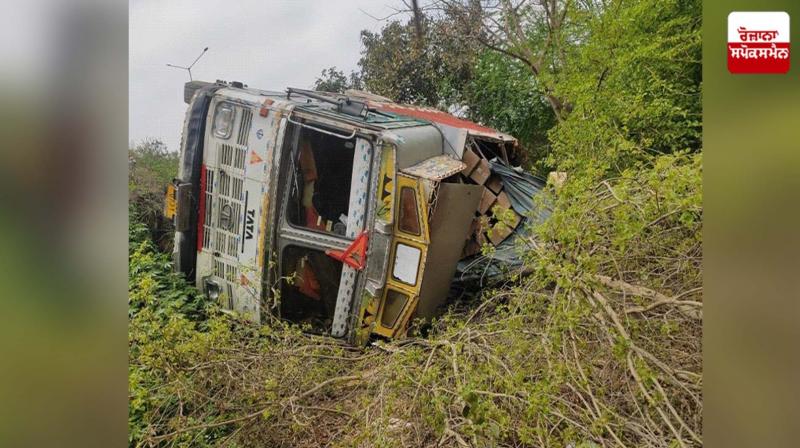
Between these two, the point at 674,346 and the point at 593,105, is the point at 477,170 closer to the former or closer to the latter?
the point at 593,105

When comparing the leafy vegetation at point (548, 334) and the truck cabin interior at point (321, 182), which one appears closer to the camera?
the leafy vegetation at point (548, 334)

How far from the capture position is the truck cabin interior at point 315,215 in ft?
12.8

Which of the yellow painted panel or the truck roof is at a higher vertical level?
the truck roof

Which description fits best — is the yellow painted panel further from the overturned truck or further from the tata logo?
the tata logo

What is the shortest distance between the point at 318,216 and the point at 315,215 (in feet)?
0.08

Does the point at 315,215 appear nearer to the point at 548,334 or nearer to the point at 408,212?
the point at 408,212

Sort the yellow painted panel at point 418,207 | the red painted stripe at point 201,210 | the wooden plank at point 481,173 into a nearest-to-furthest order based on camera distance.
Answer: the yellow painted panel at point 418,207
the red painted stripe at point 201,210
the wooden plank at point 481,173

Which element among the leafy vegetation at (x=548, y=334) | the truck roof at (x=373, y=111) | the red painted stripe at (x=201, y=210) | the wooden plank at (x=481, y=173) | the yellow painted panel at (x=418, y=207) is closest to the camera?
the leafy vegetation at (x=548, y=334)

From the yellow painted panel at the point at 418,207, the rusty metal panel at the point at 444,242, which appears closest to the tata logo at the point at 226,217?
the yellow painted panel at the point at 418,207

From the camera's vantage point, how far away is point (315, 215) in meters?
3.95

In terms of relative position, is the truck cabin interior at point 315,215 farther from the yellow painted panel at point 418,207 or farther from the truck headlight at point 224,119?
the truck headlight at point 224,119

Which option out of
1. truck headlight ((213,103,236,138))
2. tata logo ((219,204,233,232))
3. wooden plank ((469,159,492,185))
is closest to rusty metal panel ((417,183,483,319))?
wooden plank ((469,159,492,185))

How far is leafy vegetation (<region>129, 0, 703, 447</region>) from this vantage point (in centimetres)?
258

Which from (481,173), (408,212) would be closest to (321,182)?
(408,212)
